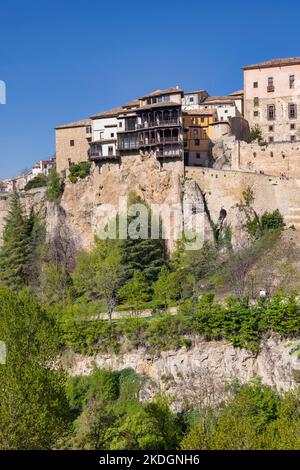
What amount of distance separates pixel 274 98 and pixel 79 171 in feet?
65.5

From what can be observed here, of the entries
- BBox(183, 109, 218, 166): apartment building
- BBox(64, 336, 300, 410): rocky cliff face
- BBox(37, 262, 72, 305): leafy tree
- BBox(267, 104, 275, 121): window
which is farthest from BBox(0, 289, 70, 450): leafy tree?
BBox(267, 104, 275, 121): window

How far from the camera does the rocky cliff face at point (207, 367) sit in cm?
3866

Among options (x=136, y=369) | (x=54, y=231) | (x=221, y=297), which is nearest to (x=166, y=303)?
(x=221, y=297)

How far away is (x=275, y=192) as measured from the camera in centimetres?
5406

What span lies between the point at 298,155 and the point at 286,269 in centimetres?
1302

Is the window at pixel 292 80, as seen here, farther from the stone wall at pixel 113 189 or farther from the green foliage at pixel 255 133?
the stone wall at pixel 113 189

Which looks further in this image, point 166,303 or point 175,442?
point 166,303

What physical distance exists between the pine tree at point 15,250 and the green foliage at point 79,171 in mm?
6437

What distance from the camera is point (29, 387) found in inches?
1082

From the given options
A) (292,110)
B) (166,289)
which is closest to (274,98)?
(292,110)

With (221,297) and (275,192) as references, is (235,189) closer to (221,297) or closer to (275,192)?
(275,192)

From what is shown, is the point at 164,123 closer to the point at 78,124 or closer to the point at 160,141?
the point at 160,141

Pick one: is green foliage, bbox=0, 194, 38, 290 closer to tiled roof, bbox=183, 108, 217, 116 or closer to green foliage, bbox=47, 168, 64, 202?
green foliage, bbox=47, 168, 64, 202

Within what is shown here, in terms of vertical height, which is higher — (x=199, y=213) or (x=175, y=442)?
(x=199, y=213)
